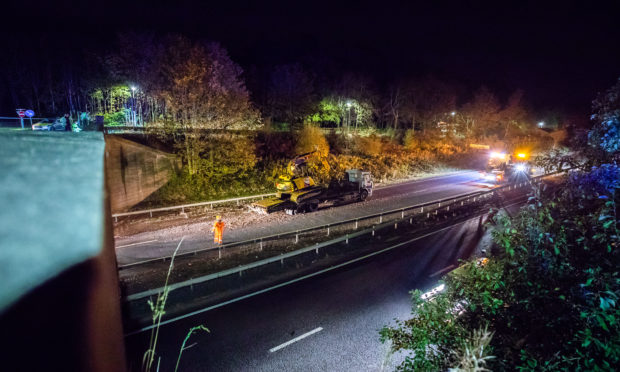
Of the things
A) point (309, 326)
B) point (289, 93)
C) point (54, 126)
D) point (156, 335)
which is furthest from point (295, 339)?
point (289, 93)

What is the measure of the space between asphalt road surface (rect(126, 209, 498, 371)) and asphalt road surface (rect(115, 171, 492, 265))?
18.9 feet

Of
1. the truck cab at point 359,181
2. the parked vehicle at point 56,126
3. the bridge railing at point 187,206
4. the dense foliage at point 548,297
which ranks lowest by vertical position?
the bridge railing at point 187,206

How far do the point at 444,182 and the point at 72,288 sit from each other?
3609 cm

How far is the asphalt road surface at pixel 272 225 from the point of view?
1484 cm

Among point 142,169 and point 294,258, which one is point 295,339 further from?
point 142,169

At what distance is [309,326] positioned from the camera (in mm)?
9227

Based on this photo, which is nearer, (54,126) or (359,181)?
(54,126)

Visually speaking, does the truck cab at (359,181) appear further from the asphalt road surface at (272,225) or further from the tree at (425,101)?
the tree at (425,101)

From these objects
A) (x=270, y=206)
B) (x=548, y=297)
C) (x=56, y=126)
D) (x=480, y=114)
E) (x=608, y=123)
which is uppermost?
(x=480, y=114)

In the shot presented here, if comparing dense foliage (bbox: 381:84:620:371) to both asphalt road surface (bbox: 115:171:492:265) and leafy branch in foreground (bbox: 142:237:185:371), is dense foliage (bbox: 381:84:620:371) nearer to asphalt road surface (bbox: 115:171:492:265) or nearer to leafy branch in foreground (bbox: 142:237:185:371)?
leafy branch in foreground (bbox: 142:237:185:371)

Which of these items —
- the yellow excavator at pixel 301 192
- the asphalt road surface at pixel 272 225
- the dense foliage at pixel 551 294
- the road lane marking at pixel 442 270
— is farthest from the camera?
the yellow excavator at pixel 301 192

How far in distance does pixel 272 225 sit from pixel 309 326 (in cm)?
956

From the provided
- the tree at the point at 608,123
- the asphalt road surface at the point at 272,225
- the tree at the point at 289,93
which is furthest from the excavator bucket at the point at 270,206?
the tree at the point at 289,93

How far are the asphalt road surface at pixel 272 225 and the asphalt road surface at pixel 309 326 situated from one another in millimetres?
5773
